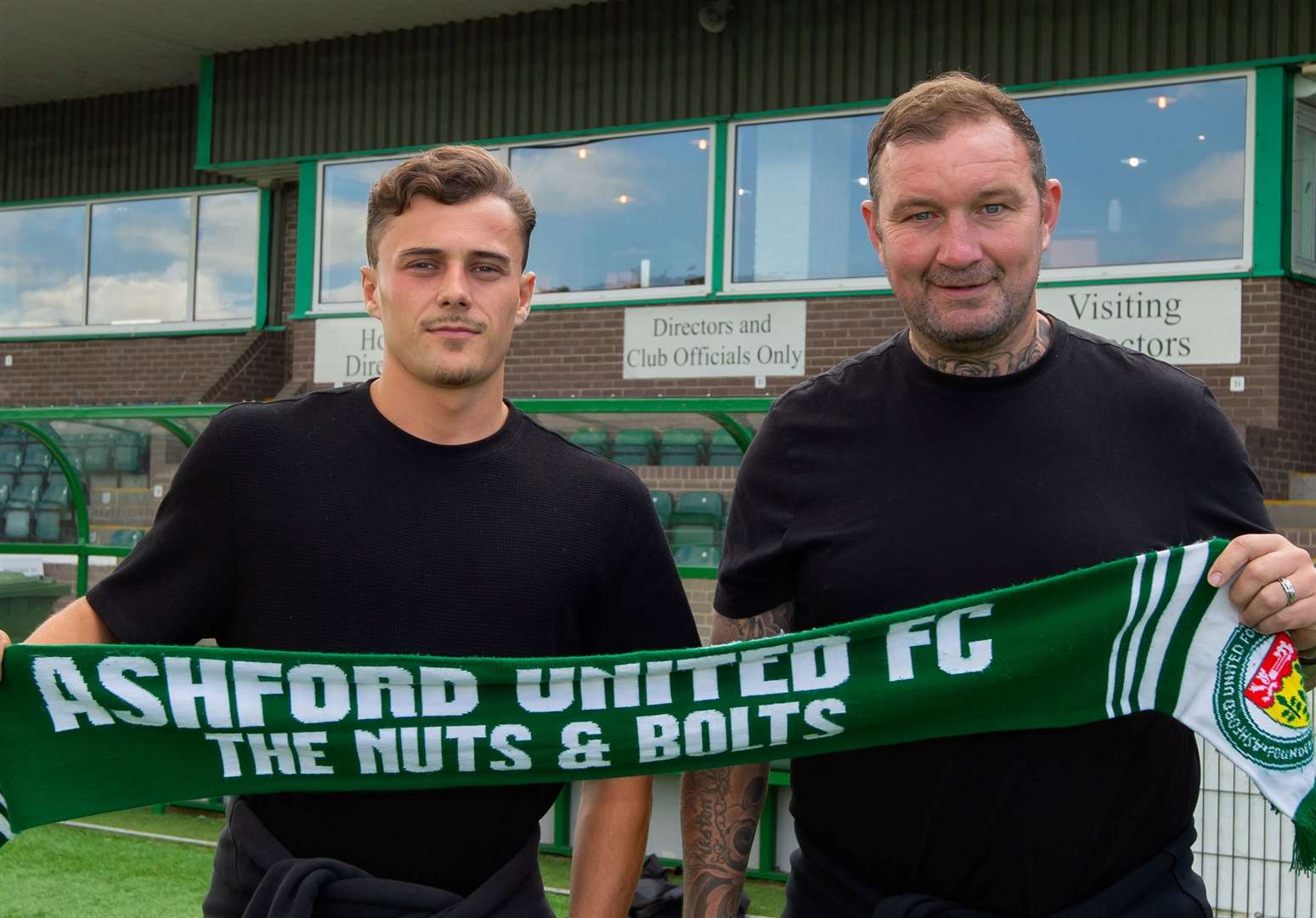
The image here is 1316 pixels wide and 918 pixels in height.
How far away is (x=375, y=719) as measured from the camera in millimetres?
2762

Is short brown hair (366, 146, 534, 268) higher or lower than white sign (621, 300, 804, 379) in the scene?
lower

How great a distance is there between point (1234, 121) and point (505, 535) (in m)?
11.0

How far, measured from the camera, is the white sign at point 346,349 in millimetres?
16172

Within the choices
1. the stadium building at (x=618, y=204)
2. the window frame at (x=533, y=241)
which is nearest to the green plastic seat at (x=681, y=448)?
the stadium building at (x=618, y=204)

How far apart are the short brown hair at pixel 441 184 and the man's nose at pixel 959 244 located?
76 cm

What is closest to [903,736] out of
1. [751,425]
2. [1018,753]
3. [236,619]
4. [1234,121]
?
[1018,753]

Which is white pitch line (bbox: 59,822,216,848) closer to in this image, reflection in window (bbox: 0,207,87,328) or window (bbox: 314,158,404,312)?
window (bbox: 314,158,404,312)

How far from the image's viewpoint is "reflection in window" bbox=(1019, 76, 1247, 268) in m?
12.2

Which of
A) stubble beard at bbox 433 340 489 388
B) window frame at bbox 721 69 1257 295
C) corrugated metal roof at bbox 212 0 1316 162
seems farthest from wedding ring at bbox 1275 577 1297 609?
corrugated metal roof at bbox 212 0 1316 162

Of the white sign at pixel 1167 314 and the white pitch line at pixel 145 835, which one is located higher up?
the white sign at pixel 1167 314

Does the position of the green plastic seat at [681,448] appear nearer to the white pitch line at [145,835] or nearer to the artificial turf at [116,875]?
the artificial turf at [116,875]

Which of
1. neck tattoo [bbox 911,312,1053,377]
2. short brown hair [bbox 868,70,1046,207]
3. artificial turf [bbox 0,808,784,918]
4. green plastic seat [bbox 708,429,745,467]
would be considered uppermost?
short brown hair [bbox 868,70,1046,207]

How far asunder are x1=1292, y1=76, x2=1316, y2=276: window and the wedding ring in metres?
10.5

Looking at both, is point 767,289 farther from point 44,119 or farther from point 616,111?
point 44,119
